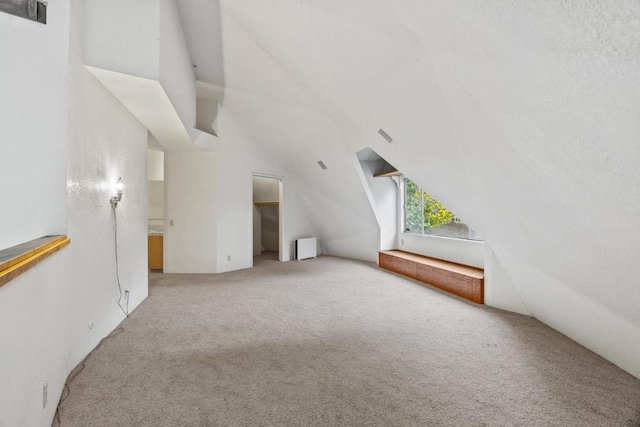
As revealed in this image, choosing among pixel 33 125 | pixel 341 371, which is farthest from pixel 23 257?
pixel 341 371

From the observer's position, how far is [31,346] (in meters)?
1.33

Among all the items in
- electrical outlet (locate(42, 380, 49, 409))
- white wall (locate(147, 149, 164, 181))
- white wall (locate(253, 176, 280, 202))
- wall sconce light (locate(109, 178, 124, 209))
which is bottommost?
electrical outlet (locate(42, 380, 49, 409))

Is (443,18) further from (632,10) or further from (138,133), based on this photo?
(138,133)

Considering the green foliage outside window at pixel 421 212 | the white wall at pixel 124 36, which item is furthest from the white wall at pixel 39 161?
the green foliage outside window at pixel 421 212

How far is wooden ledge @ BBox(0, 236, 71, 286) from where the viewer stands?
1.09m

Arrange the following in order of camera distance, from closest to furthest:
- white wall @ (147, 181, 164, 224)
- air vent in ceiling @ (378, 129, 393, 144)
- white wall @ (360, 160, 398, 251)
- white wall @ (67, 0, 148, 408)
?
white wall @ (67, 0, 148, 408) → air vent in ceiling @ (378, 129, 393, 144) → white wall @ (360, 160, 398, 251) → white wall @ (147, 181, 164, 224)

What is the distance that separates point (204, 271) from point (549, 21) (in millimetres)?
5592

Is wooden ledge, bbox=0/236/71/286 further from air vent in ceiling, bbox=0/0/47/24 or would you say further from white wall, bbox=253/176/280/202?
white wall, bbox=253/176/280/202

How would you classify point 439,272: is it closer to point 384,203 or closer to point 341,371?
point 384,203

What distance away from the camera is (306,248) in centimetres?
699

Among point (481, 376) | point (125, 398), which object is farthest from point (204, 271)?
point (481, 376)

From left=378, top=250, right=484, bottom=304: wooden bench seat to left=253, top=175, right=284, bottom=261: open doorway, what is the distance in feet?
9.36

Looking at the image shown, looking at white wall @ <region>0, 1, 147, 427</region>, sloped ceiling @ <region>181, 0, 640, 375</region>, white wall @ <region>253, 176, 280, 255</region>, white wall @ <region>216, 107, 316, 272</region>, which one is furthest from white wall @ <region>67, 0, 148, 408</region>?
white wall @ <region>253, 176, 280, 255</region>

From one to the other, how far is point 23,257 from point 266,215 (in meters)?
6.92
